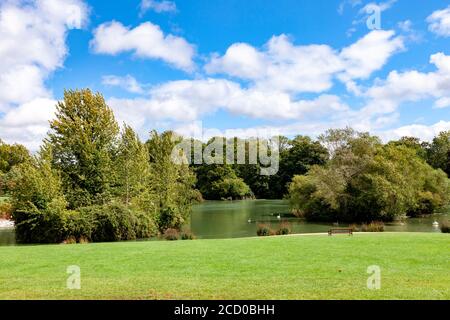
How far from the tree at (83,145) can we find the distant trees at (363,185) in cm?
2058

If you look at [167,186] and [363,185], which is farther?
[363,185]

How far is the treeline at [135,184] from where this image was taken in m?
26.0

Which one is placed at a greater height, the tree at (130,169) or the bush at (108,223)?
the tree at (130,169)

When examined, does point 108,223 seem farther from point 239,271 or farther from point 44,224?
point 239,271

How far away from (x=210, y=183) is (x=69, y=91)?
53.0m

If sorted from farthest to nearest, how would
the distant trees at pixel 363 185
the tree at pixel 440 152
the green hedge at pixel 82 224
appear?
the tree at pixel 440 152 → the distant trees at pixel 363 185 → the green hedge at pixel 82 224

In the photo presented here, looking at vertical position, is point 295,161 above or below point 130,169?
above

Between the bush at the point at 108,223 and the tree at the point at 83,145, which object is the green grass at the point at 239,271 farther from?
the tree at the point at 83,145

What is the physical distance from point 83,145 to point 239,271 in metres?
21.3

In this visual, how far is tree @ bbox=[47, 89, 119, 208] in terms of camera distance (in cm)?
2789

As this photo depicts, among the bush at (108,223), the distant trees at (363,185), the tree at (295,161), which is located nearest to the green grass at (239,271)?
the bush at (108,223)

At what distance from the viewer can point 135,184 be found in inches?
1226

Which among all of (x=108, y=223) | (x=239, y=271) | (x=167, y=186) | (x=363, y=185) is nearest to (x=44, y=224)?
(x=108, y=223)
